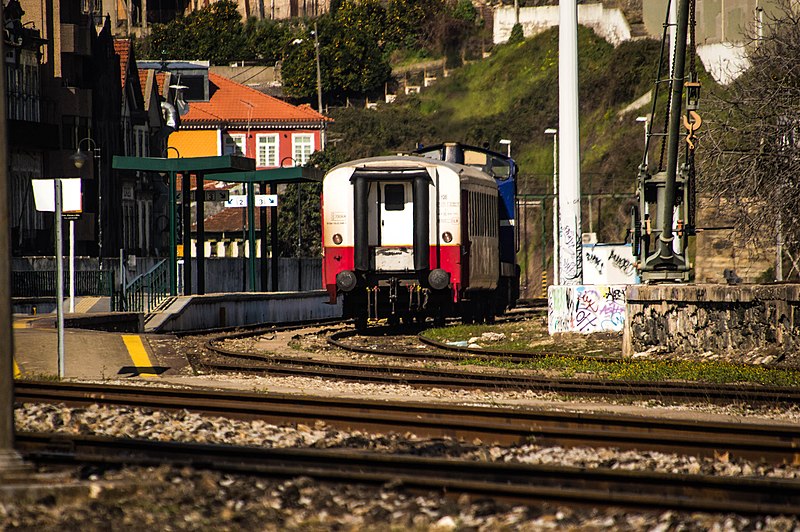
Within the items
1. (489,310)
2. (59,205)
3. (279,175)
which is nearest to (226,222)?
(279,175)

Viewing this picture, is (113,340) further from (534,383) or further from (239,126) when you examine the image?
(239,126)

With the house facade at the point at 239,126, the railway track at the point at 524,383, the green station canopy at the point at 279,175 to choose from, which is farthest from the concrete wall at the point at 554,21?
the railway track at the point at 524,383

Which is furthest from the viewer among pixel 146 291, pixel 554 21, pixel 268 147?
pixel 554 21

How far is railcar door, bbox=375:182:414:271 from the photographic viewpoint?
25484mm

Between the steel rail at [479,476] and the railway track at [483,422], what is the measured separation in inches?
55.3

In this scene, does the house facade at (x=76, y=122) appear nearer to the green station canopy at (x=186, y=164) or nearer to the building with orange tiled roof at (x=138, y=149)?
the building with orange tiled roof at (x=138, y=149)

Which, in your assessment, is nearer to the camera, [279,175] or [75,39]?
[279,175]

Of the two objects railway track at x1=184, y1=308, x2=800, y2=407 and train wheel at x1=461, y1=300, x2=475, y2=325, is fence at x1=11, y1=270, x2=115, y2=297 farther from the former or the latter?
railway track at x1=184, y1=308, x2=800, y2=407

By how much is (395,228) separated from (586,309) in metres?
4.24

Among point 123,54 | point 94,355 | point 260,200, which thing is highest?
point 123,54

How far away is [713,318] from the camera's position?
19.5m

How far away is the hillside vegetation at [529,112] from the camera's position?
73.7 metres

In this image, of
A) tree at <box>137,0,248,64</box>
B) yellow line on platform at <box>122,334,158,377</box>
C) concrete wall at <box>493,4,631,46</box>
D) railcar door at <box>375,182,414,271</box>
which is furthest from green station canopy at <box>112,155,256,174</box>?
tree at <box>137,0,248,64</box>

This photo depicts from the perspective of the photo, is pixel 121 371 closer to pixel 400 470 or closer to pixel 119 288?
pixel 400 470
